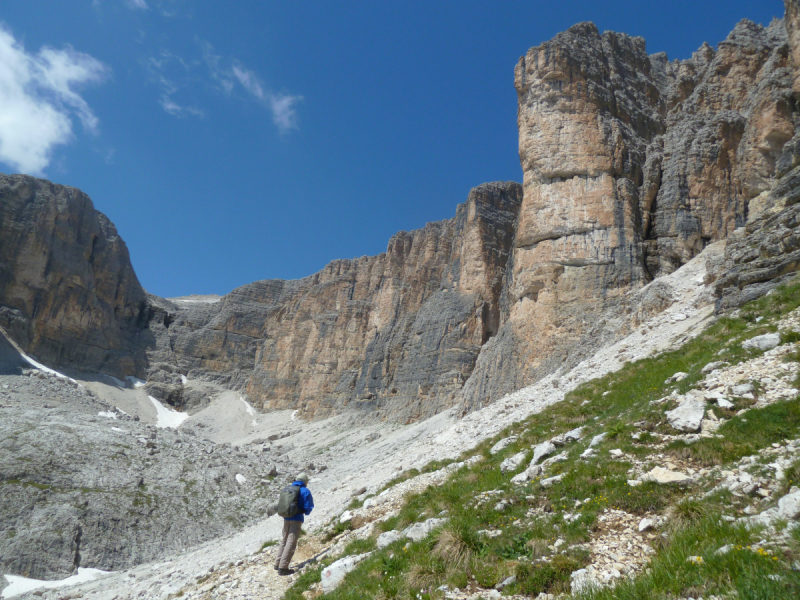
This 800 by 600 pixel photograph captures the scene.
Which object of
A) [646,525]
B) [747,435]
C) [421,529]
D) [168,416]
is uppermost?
[747,435]

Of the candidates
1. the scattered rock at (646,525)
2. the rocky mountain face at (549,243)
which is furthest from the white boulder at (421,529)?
the rocky mountain face at (549,243)

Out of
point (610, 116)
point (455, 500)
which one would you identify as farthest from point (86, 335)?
point (455, 500)

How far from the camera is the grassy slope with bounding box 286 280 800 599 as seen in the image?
4336 millimetres

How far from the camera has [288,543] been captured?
1014 cm

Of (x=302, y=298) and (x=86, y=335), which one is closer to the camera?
(x=86, y=335)

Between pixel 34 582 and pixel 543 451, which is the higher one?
pixel 543 451

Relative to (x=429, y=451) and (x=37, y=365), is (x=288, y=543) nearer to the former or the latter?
(x=429, y=451)

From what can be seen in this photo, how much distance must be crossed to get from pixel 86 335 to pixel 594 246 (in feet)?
293

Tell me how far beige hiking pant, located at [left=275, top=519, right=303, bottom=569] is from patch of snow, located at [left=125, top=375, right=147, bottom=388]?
93804 mm

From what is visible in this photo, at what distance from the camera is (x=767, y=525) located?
467 cm

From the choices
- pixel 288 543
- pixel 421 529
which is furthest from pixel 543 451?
A: pixel 288 543

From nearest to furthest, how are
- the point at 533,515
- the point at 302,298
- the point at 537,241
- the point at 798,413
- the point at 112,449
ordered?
1. the point at 798,413
2. the point at 533,515
3. the point at 112,449
4. the point at 537,241
5. the point at 302,298

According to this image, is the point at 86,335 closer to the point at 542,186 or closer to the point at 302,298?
the point at 302,298

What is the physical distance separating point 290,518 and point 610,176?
3635cm
